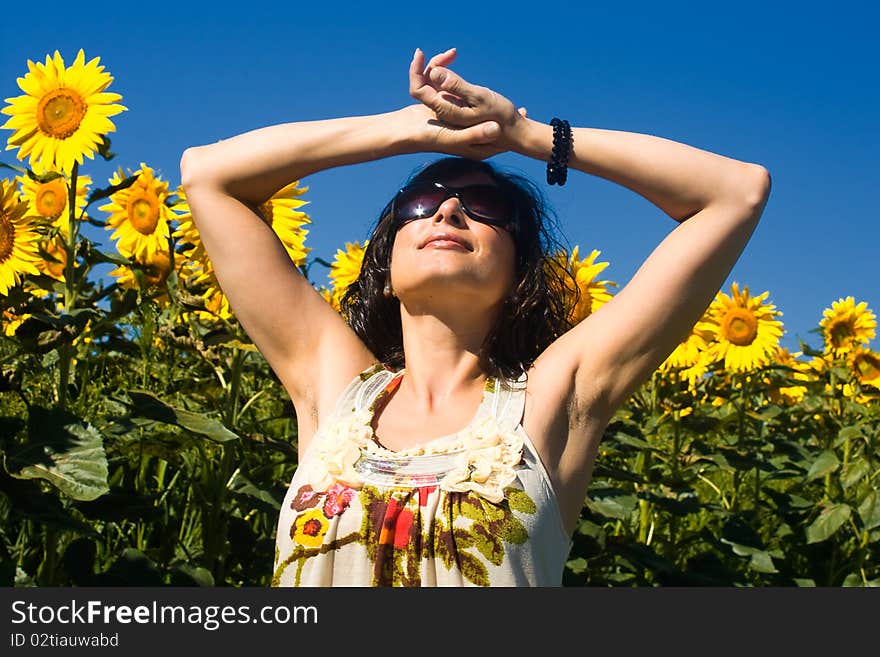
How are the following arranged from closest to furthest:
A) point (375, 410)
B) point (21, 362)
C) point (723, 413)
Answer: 1. point (375, 410)
2. point (21, 362)
3. point (723, 413)

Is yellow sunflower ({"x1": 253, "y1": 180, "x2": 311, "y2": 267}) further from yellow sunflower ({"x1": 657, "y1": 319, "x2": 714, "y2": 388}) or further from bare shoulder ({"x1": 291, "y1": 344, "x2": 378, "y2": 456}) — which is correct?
yellow sunflower ({"x1": 657, "y1": 319, "x2": 714, "y2": 388})

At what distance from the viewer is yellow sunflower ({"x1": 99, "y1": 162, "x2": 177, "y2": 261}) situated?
11.3 feet

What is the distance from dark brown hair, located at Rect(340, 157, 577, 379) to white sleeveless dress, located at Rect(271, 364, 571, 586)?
0.28 m

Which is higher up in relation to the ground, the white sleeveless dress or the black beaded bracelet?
the black beaded bracelet

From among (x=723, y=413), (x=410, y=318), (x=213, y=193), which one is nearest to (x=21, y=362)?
(x=213, y=193)

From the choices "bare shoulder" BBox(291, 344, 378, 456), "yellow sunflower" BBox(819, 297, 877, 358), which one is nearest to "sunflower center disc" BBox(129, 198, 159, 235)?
"bare shoulder" BBox(291, 344, 378, 456)

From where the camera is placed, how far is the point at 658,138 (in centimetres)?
225

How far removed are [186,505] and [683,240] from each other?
186 cm

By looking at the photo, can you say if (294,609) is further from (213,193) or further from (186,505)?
(186,505)

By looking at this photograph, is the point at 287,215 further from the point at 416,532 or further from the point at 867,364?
the point at 867,364

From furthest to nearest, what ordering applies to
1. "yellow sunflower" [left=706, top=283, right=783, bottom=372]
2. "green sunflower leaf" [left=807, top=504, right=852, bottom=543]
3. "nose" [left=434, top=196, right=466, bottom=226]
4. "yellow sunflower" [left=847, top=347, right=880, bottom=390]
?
"yellow sunflower" [left=847, top=347, right=880, bottom=390] → "yellow sunflower" [left=706, top=283, right=783, bottom=372] → "green sunflower leaf" [left=807, top=504, right=852, bottom=543] → "nose" [left=434, top=196, right=466, bottom=226]

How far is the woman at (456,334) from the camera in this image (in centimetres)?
196

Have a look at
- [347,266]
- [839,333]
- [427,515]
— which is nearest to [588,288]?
[347,266]

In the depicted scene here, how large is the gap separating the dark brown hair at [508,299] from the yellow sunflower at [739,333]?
7.59 feet
